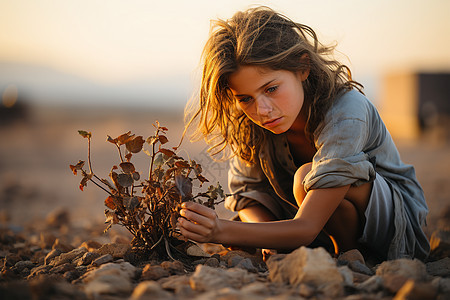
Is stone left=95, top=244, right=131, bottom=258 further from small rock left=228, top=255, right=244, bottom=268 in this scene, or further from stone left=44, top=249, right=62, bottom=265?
small rock left=228, top=255, right=244, bottom=268

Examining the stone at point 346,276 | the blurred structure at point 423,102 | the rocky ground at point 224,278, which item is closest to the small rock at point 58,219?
the rocky ground at point 224,278

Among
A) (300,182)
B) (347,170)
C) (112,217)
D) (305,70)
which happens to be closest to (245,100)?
(305,70)

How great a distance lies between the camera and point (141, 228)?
220cm

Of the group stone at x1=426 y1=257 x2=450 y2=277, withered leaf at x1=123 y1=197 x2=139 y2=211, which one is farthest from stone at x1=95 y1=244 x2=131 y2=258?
stone at x1=426 y1=257 x2=450 y2=277

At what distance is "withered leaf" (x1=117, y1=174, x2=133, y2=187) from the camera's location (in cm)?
210

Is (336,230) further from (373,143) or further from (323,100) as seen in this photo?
(323,100)

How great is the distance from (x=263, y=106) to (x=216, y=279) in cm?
94

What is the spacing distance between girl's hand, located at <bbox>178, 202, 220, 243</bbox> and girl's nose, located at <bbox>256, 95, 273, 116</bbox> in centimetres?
56

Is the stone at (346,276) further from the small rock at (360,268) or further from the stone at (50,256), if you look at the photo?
the stone at (50,256)

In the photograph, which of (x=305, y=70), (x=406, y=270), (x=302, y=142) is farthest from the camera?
(x=302, y=142)

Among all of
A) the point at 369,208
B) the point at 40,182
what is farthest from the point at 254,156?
the point at 40,182

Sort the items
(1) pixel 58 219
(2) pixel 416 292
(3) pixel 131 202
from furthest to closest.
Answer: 1. (1) pixel 58 219
2. (3) pixel 131 202
3. (2) pixel 416 292

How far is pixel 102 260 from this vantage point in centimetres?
211

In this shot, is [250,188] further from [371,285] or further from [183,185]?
[371,285]
